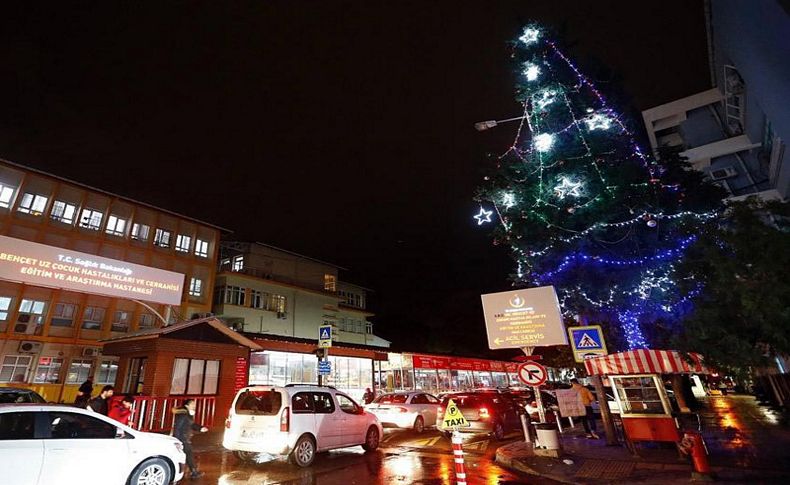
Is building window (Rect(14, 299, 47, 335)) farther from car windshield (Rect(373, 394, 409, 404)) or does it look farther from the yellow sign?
the yellow sign

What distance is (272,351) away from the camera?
2008 centimetres

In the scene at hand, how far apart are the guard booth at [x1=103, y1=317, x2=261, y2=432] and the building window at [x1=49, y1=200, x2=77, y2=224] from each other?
13774 mm

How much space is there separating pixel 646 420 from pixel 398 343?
50.2 m

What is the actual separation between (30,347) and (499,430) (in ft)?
86.1

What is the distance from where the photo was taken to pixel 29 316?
23328 millimetres

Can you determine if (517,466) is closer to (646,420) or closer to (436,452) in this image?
(436,452)

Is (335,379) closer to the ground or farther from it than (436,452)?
farther from it

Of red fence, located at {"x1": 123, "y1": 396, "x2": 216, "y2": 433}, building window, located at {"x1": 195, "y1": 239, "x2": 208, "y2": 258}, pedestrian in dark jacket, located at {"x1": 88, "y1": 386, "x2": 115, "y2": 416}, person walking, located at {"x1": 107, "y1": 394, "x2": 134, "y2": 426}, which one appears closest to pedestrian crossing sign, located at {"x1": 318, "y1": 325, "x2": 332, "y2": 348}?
red fence, located at {"x1": 123, "y1": 396, "x2": 216, "y2": 433}

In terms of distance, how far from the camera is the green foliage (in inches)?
206

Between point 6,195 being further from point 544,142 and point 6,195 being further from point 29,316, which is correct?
point 544,142

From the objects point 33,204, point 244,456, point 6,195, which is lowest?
point 244,456

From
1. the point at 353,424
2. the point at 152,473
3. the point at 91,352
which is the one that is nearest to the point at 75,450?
the point at 152,473

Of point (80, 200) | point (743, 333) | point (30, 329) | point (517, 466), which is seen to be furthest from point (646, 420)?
point (80, 200)

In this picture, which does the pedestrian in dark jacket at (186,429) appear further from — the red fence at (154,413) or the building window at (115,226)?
the building window at (115,226)
